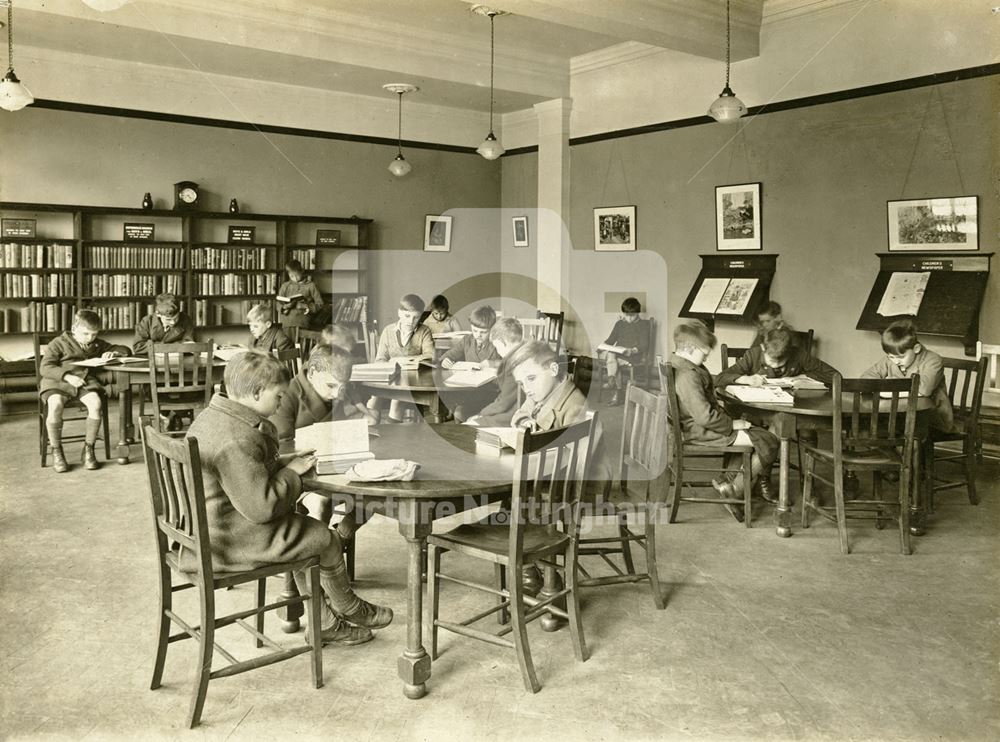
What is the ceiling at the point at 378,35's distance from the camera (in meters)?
6.78

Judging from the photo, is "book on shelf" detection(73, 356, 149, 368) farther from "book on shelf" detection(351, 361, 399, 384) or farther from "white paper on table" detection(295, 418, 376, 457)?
"white paper on table" detection(295, 418, 376, 457)

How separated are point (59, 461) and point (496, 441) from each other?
3.96 m

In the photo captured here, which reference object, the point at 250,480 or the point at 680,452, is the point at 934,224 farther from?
the point at 250,480

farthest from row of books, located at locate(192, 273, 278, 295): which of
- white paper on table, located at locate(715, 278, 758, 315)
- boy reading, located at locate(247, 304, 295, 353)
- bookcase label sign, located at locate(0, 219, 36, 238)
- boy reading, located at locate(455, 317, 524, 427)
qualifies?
boy reading, located at locate(455, 317, 524, 427)

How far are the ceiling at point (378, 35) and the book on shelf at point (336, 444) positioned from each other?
3.89 meters

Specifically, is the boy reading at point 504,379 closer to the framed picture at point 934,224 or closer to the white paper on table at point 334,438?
the white paper on table at point 334,438

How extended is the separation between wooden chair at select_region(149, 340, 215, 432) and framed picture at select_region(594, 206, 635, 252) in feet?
17.6

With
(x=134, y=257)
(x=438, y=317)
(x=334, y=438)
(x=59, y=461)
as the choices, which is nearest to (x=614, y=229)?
(x=438, y=317)

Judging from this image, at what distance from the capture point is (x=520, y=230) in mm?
11227

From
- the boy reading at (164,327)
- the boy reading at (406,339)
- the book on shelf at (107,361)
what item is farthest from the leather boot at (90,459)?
the boy reading at (406,339)

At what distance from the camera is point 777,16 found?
25.1 feet

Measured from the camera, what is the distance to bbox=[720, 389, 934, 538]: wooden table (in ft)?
14.7

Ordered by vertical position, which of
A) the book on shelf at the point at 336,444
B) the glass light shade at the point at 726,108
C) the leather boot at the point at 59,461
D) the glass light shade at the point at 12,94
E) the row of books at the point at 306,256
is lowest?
the leather boot at the point at 59,461

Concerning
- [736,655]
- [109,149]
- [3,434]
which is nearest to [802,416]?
[736,655]
